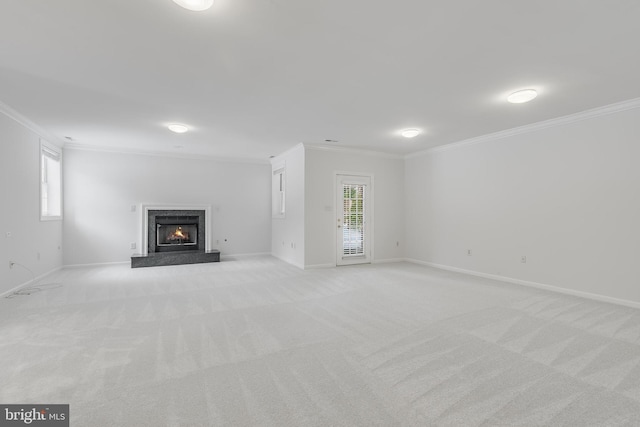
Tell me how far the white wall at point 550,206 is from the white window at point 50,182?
25.7 ft

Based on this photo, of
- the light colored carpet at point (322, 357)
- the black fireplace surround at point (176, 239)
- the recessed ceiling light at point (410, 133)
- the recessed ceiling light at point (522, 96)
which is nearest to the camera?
the light colored carpet at point (322, 357)

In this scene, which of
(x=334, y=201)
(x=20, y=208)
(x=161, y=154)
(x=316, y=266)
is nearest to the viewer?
(x=20, y=208)

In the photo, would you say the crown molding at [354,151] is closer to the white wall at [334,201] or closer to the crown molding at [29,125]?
the white wall at [334,201]

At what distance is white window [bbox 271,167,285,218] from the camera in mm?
7899

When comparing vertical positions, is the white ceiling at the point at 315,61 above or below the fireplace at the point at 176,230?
above

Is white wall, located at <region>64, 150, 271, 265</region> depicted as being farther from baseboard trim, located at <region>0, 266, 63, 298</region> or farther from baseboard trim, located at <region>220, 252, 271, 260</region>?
baseboard trim, located at <region>0, 266, 63, 298</region>

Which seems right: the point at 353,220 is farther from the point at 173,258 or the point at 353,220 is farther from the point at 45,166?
the point at 45,166

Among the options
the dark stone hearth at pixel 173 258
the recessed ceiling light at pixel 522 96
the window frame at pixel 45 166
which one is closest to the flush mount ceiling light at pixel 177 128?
the window frame at pixel 45 166

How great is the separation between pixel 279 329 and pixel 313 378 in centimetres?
98

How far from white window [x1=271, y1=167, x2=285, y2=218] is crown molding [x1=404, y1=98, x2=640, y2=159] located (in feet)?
12.6

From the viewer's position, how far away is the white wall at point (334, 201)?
255 inches

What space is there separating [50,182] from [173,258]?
9.22 feet

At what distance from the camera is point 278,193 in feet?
26.8

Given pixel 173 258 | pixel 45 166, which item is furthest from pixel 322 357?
pixel 45 166
